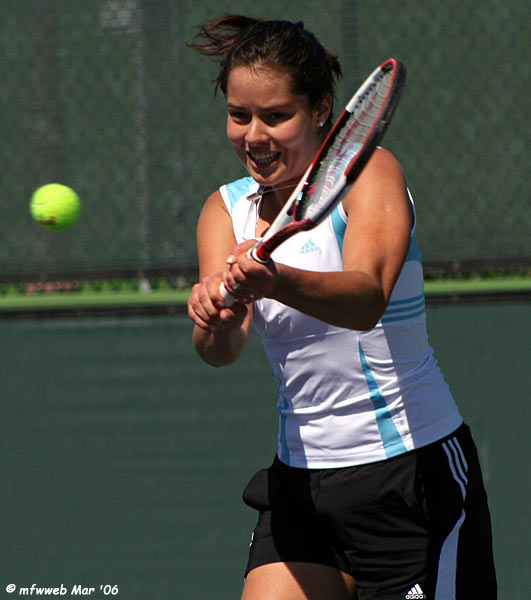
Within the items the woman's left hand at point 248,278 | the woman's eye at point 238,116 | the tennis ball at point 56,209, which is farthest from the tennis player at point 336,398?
the tennis ball at point 56,209

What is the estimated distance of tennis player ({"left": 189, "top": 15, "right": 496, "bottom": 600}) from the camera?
6.67 ft

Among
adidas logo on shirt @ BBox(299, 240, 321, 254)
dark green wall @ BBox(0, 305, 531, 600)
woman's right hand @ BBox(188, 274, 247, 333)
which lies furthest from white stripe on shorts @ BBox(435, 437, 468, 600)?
dark green wall @ BBox(0, 305, 531, 600)

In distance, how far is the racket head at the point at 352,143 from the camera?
5.65ft

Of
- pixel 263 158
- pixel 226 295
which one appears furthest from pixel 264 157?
pixel 226 295

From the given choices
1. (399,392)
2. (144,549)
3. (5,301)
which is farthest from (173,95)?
(399,392)

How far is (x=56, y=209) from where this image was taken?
346 cm

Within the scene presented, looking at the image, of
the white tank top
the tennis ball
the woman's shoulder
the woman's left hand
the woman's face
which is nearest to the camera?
the woman's left hand

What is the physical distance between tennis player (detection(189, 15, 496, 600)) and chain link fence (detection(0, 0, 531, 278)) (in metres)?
1.49

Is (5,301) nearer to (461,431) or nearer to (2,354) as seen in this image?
(2,354)

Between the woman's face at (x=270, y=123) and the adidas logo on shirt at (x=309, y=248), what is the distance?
149mm

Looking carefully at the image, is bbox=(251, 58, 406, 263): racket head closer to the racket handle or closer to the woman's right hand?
the racket handle

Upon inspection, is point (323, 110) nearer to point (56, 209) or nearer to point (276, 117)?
point (276, 117)

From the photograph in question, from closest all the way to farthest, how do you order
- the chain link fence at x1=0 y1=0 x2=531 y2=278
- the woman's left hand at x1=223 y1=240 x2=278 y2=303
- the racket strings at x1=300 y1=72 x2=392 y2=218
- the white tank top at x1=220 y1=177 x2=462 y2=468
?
the woman's left hand at x1=223 y1=240 x2=278 y2=303, the racket strings at x1=300 y1=72 x2=392 y2=218, the white tank top at x1=220 y1=177 x2=462 y2=468, the chain link fence at x1=0 y1=0 x2=531 y2=278

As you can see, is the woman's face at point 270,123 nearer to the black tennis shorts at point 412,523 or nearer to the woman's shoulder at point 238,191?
the woman's shoulder at point 238,191
